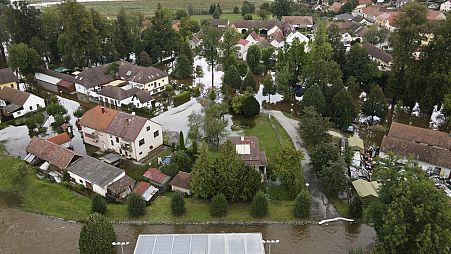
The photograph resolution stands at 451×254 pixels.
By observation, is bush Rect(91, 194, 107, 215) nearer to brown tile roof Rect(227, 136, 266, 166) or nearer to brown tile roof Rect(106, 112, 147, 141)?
brown tile roof Rect(106, 112, 147, 141)

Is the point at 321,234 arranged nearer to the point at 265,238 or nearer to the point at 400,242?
the point at 265,238

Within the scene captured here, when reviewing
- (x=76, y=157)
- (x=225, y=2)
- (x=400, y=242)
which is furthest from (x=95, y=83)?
(x=225, y=2)

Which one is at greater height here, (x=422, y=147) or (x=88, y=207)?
(x=422, y=147)

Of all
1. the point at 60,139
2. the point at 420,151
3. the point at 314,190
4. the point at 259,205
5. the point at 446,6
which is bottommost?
the point at 314,190

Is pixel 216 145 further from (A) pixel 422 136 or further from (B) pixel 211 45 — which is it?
(B) pixel 211 45

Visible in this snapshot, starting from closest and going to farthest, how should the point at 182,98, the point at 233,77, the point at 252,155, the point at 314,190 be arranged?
1. the point at 314,190
2. the point at 252,155
3. the point at 182,98
4. the point at 233,77

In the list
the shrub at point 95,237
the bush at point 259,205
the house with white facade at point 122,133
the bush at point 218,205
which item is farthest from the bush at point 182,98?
the shrub at point 95,237

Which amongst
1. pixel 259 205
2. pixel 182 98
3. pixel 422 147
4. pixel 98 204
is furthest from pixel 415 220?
pixel 182 98
